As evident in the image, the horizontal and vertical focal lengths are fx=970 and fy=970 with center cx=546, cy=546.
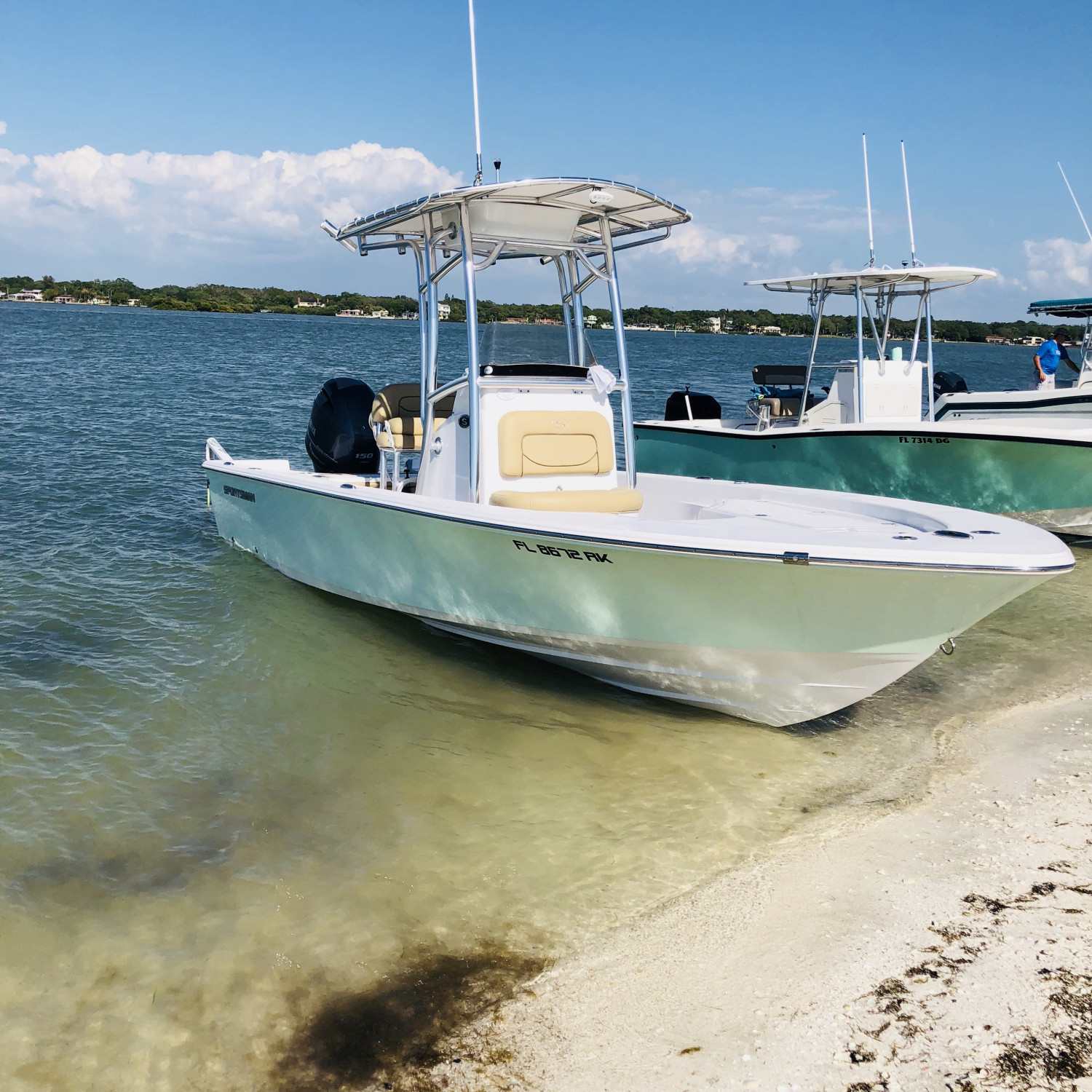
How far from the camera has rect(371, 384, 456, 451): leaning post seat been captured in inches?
300

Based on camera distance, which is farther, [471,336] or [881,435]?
[881,435]

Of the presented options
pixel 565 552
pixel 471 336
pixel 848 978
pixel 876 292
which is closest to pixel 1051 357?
pixel 876 292

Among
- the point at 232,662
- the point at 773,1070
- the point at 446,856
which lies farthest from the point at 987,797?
the point at 232,662

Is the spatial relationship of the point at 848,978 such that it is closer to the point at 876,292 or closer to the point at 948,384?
the point at 876,292

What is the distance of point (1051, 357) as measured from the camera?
44.5ft

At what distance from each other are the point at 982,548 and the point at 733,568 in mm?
1186

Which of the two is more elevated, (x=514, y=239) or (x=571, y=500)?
(x=514, y=239)

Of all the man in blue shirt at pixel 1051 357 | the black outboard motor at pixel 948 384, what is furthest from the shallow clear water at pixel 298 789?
the black outboard motor at pixel 948 384

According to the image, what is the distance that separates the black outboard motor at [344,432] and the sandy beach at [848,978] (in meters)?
5.18

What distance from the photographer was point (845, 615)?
4.93 meters

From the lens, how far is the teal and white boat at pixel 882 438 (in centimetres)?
954

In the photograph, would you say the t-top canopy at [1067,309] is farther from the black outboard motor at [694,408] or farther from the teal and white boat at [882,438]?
the black outboard motor at [694,408]

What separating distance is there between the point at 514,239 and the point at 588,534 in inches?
104

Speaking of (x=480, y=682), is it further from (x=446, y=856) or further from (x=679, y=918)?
(x=679, y=918)
